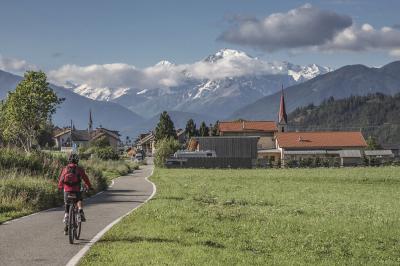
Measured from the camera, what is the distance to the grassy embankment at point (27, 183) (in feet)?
67.1

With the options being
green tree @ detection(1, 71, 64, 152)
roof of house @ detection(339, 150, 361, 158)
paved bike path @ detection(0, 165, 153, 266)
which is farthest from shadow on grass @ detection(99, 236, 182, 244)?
roof of house @ detection(339, 150, 361, 158)

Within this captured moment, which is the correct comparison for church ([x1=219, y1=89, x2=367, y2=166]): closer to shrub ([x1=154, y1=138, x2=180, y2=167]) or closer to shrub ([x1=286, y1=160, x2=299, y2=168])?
shrub ([x1=286, y1=160, x2=299, y2=168])

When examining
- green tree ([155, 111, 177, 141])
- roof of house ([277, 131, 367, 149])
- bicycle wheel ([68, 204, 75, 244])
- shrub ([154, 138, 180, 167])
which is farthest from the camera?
green tree ([155, 111, 177, 141])

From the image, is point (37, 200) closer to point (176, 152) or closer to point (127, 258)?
point (127, 258)

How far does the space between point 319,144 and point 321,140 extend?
1.83m

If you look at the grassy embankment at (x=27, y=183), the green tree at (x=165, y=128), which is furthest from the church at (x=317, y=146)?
the grassy embankment at (x=27, y=183)

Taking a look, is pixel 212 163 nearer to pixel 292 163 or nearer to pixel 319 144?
pixel 292 163

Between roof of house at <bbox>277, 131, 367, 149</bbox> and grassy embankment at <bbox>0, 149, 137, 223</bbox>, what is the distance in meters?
90.0

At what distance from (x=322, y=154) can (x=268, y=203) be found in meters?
92.8

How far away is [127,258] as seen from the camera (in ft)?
35.9

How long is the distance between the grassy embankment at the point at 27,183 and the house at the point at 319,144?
87467 mm

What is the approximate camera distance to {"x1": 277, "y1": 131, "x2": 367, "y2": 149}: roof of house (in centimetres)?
11949

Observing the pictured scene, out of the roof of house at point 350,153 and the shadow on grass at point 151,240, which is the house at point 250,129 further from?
the shadow on grass at point 151,240

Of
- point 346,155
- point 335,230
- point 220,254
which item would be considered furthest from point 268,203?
point 346,155
